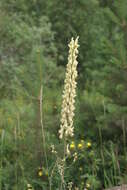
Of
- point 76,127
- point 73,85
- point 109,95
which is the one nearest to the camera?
point 73,85

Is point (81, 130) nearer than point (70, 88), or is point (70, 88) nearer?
point (70, 88)

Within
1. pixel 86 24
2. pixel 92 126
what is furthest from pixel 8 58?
pixel 92 126

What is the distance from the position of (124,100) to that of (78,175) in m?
0.97

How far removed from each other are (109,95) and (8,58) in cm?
458

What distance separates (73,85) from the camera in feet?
5.96

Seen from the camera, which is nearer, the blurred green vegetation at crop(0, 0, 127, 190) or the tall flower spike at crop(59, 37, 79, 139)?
the tall flower spike at crop(59, 37, 79, 139)

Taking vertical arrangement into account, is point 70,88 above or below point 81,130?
below

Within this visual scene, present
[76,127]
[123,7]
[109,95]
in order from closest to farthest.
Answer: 1. [76,127]
2. [123,7]
3. [109,95]

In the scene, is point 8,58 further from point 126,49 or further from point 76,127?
point 76,127

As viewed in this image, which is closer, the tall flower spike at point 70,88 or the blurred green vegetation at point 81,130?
the tall flower spike at point 70,88

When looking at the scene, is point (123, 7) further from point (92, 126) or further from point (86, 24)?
point (86, 24)

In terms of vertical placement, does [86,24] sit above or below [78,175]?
above

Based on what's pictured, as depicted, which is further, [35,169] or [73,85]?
[35,169]

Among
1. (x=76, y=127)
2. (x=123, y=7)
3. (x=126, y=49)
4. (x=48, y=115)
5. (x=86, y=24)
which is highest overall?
(x=86, y=24)
